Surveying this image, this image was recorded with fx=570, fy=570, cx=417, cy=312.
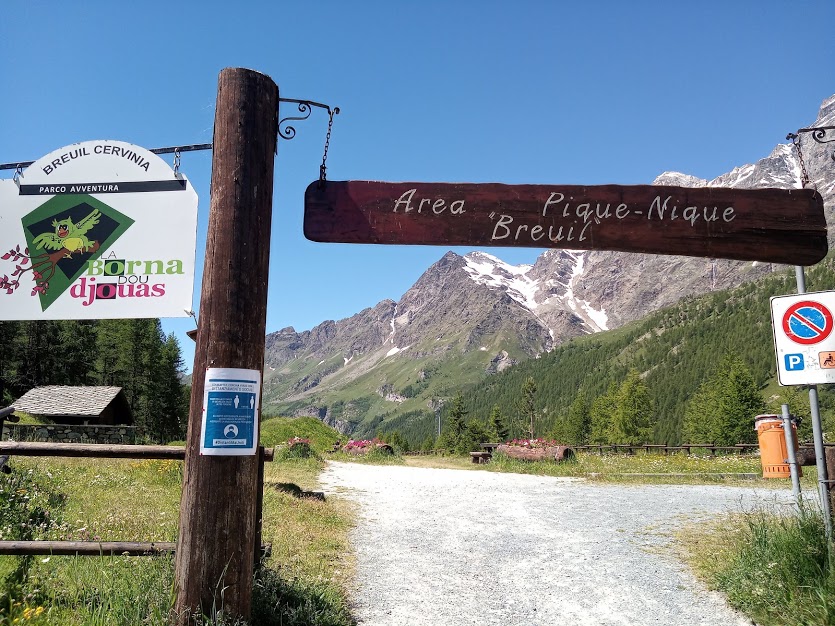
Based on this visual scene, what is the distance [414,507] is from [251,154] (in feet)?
30.1

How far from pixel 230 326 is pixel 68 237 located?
2.25 m

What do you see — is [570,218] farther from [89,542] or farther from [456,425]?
[456,425]

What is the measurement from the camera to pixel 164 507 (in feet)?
27.5

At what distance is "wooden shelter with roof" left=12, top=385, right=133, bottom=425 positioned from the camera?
1340 inches

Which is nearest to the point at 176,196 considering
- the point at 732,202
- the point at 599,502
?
the point at 732,202

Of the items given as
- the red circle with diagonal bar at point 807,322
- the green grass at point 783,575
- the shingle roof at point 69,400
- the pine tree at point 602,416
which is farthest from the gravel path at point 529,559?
the pine tree at point 602,416

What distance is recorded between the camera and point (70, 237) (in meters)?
5.05

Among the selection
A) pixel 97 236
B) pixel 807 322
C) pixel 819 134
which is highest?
pixel 819 134

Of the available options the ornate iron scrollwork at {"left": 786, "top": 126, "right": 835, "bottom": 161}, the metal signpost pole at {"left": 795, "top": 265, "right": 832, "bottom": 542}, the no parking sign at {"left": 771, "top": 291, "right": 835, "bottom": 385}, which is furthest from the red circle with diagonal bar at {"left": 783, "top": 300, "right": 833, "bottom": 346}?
the ornate iron scrollwork at {"left": 786, "top": 126, "right": 835, "bottom": 161}

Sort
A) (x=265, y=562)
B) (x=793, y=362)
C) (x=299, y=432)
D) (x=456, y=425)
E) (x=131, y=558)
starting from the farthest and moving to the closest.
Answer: (x=456, y=425), (x=299, y=432), (x=265, y=562), (x=793, y=362), (x=131, y=558)

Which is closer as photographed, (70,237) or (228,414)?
(228,414)

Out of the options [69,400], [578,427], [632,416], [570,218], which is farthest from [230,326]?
[578,427]

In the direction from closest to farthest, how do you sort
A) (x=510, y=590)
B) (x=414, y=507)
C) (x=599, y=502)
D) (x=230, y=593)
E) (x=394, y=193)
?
(x=230, y=593) → (x=394, y=193) → (x=510, y=590) → (x=414, y=507) → (x=599, y=502)

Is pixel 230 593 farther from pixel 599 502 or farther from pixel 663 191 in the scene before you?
pixel 599 502
